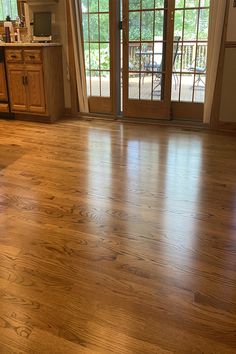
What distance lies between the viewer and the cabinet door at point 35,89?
161 inches

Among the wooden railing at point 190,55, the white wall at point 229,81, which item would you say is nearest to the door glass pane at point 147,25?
the wooden railing at point 190,55

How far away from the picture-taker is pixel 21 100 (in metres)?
4.36

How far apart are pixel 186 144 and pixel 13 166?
174cm

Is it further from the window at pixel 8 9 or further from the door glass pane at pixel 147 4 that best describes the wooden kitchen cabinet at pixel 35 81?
the door glass pane at pixel 147 4

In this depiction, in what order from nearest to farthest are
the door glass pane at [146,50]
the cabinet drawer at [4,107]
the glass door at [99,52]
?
the door glass pane at [146,50] < the glass door at [99,52] < the cabinet drawer at [4,107]

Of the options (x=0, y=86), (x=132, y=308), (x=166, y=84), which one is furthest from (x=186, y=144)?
(x=0, y=86)

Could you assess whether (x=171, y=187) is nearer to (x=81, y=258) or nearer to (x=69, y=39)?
(x=81, y=258)

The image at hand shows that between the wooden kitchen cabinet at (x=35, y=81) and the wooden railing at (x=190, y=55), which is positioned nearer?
the wooden railing at (x=190, y=55)

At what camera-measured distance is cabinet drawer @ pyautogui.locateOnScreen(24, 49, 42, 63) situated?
4001mm

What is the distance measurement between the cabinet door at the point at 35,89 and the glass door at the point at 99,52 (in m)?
0.72

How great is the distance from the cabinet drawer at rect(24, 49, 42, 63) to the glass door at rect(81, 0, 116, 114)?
69cm

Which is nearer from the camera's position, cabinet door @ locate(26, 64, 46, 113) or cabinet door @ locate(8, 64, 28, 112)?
cabinet door @ locate(26, 64, 46, 113)

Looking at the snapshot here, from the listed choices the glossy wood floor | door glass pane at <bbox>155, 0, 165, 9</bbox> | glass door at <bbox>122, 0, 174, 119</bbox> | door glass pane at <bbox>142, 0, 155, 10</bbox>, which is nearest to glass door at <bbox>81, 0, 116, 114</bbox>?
glass door at <bbox>122, 0, 174, 119</bbox>

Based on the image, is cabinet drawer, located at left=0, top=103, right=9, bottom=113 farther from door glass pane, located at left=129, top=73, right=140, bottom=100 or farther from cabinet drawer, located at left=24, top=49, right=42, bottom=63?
door glass pane, located at left=129, top=73, right=140, bottom=100
